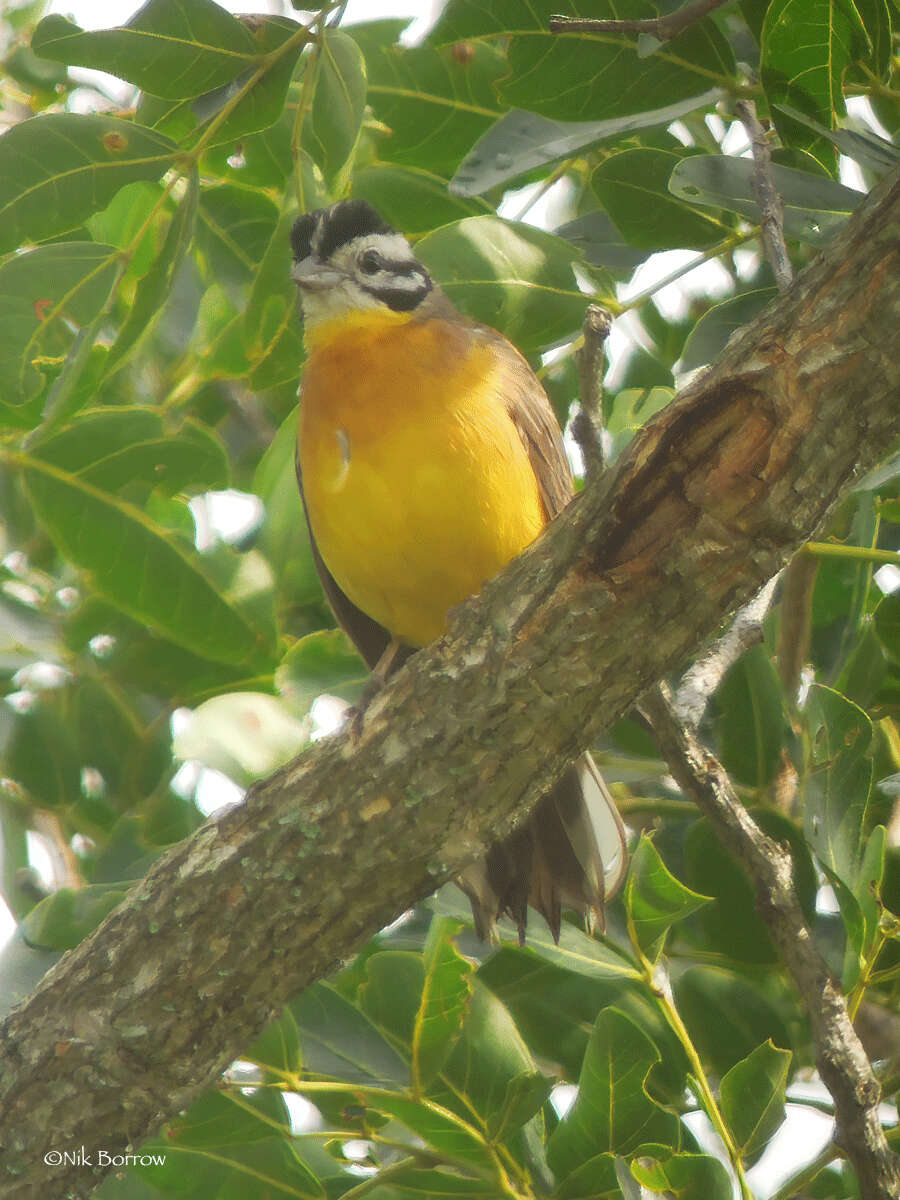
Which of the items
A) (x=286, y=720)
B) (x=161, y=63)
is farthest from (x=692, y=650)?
(x=161, y=63)

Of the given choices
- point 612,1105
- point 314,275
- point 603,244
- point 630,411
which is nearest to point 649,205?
point 603,244

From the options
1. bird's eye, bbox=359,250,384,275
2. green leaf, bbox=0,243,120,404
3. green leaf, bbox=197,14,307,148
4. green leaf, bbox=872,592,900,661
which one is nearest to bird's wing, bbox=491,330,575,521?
bird's eye, bbox=359,250,384,275

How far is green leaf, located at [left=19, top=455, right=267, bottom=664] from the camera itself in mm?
3396

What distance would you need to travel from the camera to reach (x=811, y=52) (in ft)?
7.98

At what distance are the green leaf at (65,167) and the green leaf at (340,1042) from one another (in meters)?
1.64

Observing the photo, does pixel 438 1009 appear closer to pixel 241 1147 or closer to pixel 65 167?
pixel 241 1147

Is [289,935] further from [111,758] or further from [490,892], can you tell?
[111,758]

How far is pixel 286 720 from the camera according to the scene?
10.5 feet

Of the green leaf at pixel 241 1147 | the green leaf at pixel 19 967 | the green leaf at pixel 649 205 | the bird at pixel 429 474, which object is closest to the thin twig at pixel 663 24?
the green leaf at pixel 649 205

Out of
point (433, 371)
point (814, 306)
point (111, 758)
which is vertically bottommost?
point (111, 758)

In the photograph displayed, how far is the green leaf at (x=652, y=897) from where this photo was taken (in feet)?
8.61

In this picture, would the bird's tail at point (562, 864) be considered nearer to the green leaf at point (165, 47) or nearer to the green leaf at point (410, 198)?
the green leaf at point (410, 198)

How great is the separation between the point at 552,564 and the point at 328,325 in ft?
5.24

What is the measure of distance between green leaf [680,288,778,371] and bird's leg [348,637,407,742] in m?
1.03
